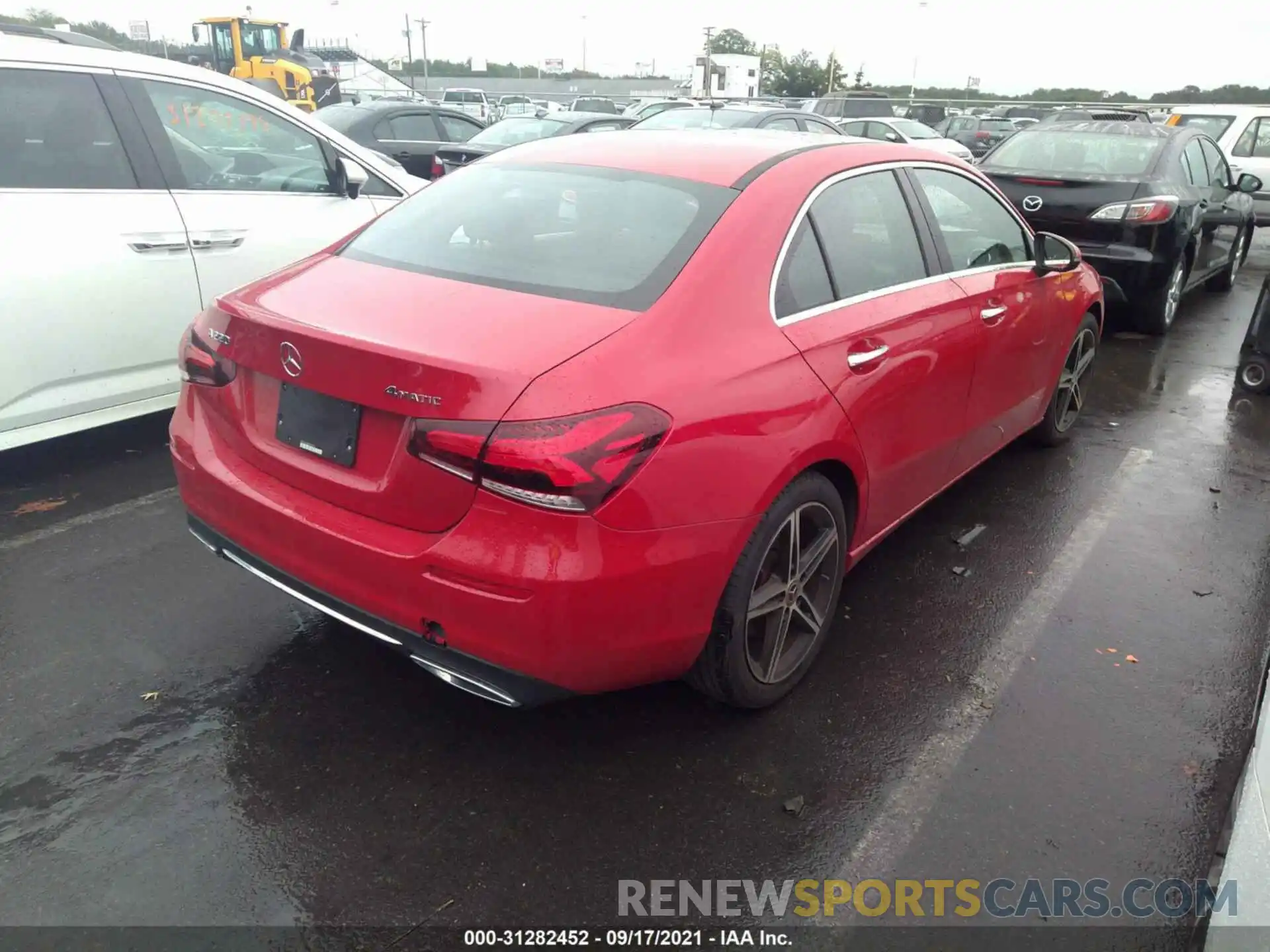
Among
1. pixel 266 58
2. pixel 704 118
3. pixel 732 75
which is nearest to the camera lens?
pixel 704 118

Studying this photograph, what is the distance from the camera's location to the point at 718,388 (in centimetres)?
249

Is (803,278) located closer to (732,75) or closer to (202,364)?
(202,364)

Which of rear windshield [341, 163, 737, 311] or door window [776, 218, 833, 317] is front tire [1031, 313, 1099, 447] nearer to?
door window [776, 218, 833, 317]

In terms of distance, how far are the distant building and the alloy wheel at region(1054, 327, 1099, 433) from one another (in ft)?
146

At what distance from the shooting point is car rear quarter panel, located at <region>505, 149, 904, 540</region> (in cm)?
231

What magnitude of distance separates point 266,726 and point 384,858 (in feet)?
2.23

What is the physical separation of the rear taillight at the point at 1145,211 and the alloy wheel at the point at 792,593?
554 centimetres

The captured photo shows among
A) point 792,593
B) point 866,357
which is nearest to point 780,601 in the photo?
point 792,593

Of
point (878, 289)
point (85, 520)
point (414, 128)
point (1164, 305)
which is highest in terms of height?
point (878, 289)

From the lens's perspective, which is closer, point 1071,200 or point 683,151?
point 683,151

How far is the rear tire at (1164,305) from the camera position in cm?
760

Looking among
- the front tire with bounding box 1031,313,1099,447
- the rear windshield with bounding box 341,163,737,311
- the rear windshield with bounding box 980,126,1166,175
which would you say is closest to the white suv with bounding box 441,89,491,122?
the rear windshield with bounding box 980,126,1166,175

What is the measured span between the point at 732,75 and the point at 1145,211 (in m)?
47.7

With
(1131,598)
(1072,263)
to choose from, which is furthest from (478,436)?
(1072,263)
